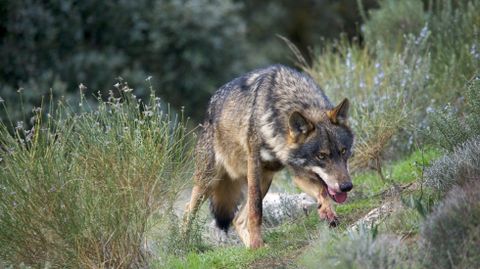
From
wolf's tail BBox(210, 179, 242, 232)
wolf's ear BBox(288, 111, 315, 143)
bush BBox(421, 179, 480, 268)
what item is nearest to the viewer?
bush BBox(421, 179, 480, 268)

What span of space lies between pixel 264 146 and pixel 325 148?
0.66 metres

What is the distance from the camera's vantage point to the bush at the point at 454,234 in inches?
203

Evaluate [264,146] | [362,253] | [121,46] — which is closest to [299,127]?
[264,146]

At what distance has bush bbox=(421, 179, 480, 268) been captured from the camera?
5.17 meters

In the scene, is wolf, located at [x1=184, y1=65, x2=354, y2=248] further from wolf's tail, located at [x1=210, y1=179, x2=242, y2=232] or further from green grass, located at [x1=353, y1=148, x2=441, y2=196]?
green grass, located at [x1=353, y1=148, x2=441, y2=196]

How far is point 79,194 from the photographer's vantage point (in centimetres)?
649

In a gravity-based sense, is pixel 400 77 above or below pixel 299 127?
below

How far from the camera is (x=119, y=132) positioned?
6.83m

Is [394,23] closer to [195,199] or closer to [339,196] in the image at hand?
[195,199]

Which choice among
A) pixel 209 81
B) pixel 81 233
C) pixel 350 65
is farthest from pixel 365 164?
pixel 209 81

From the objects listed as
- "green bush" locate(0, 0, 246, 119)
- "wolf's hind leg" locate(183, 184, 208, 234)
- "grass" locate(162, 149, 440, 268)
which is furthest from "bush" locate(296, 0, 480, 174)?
"green bush" locate(0, 0, 246, 119)

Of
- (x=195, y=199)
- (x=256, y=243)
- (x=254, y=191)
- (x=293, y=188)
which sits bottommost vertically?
(x=293, y=188)

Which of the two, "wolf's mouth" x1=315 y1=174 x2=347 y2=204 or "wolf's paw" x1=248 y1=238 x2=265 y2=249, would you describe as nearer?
"wolf's mouth" x1=315 y1=174 x2=347 y2=204

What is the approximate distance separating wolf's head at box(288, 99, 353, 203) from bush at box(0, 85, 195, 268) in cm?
128
